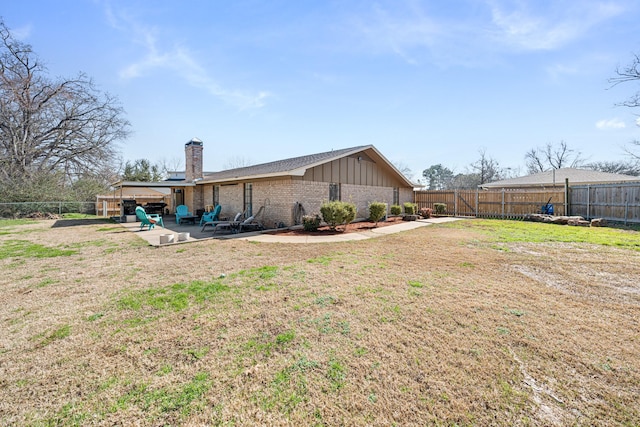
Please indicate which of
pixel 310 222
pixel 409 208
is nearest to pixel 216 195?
pixel 310 222

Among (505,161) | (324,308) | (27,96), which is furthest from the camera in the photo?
(505,161)

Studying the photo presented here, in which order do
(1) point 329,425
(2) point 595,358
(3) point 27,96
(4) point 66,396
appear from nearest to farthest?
(1) point 329,425, (4) point 66,396, (2) point 595,358, (3) point 27,96

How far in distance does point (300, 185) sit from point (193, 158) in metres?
10.4

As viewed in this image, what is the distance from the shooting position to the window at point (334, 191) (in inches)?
518

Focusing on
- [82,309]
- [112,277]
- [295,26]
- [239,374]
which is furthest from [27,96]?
[239,374]

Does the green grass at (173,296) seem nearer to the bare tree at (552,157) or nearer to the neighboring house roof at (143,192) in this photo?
the neighboring house roof at (143,192)

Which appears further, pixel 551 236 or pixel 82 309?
pixel 551 236

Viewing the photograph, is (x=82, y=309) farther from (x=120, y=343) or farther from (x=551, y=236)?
(x=551, y=236)

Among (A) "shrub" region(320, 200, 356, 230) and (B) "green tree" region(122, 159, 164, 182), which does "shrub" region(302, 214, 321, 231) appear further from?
(B) "green tree" region(122, 159, 164, 182)

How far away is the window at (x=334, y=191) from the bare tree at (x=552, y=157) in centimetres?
4144

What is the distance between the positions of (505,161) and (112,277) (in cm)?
4676

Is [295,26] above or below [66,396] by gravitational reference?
above

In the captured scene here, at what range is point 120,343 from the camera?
115 inches

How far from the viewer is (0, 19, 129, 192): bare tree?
2048 centimetres
